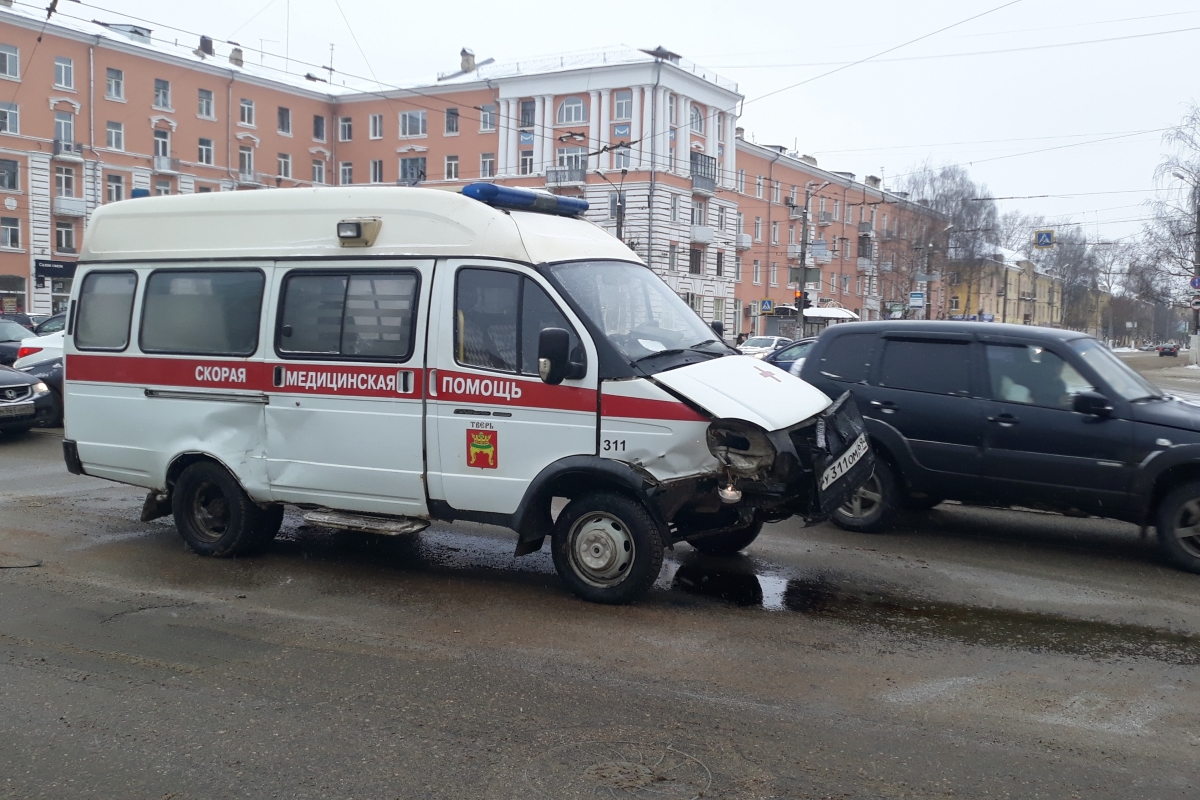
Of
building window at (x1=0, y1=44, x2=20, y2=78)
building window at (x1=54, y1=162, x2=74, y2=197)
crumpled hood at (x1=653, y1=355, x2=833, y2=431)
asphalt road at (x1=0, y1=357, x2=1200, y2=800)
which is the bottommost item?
asphalt road at (x1=0, y1=357, x2=1200, y2=800)

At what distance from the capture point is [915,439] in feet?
27.3

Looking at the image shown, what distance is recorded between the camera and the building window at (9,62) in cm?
5028

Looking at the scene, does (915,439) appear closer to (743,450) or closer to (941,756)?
(743,450)

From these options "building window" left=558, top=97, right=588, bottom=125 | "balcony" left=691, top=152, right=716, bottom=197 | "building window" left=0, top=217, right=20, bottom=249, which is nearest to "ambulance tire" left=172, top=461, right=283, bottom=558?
"building window" left=0, top=217, right=20, bottom=249

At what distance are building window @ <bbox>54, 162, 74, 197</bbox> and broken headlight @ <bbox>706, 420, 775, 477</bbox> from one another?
5756cm

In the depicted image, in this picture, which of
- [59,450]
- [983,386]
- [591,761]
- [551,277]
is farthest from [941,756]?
[59,450]

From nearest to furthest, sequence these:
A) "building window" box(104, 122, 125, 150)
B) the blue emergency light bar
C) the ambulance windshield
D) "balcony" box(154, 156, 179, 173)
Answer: the ambulance windshield → the blue emergency light bar → "building window" box(104, 122, 125, 150) → "balcony" box(154, 156, 179, 173)

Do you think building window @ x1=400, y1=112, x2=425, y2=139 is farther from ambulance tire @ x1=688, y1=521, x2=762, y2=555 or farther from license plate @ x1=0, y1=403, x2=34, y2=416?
ambulance tire @ x1=688, y1=521, x2=762, y2=555

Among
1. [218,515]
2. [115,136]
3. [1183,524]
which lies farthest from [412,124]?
[1183,524]

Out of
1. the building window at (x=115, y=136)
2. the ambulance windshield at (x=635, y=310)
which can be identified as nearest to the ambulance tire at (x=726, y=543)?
the ambulance windshield at (x=635, y=310)

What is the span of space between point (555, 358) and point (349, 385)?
1.68 m

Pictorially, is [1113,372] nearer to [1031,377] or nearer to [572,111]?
[1031,377]

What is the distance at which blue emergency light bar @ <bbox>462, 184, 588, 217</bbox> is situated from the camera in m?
6.53

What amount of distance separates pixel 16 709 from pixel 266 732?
127cm
